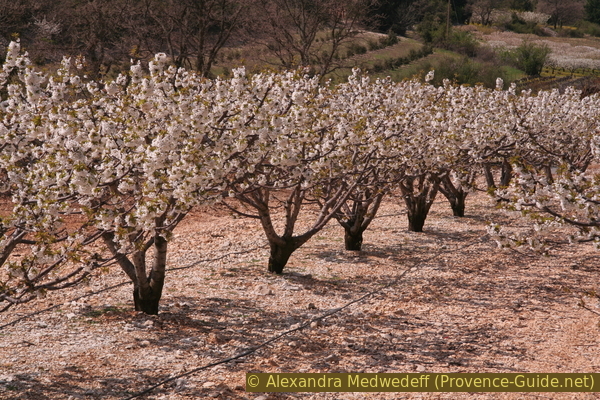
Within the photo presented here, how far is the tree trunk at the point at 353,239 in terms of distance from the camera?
1227 centimetres

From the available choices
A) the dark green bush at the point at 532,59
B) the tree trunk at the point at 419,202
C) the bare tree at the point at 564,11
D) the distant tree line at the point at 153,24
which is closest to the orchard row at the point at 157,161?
the tree trunk at the point at 419,202

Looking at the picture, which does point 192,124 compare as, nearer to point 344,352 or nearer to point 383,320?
point 344,352

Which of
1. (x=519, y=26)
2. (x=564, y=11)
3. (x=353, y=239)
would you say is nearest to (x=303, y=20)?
(x=353, y=239)

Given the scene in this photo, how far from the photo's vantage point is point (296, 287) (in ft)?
32.8

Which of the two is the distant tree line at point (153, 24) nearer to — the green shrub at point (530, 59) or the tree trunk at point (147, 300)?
the tree trunk at point (147, 300)

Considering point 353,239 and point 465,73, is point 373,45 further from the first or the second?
point 353,239

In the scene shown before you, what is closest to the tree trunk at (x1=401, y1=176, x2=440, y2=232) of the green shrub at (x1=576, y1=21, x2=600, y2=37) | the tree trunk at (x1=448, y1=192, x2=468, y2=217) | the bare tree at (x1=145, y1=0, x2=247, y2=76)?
the tree trunk at (x1=448, y1=192, x2=468, y2=217)

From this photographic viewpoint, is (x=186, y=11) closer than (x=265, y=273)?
No

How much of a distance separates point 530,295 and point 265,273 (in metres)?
4.61

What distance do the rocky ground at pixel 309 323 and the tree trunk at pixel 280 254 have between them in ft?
0.99

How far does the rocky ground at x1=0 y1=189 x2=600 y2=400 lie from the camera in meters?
6.37

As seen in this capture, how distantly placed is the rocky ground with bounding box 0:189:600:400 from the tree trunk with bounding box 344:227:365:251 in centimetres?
17

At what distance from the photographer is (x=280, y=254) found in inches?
416

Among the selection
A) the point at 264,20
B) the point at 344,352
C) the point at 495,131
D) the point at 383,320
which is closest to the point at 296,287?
the point at 383,320
